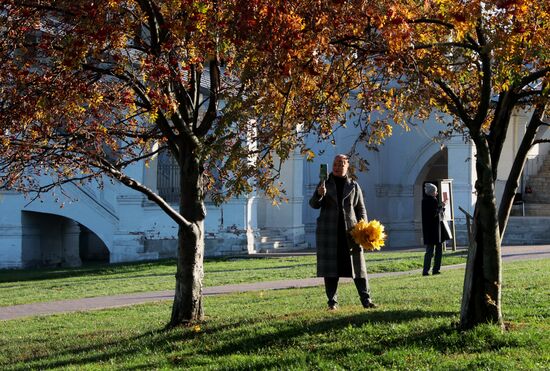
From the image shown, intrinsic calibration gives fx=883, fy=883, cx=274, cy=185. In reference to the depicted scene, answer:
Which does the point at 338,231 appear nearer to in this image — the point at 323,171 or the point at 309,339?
the point at 323,171

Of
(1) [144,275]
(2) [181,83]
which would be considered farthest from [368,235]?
(1) [144,275]

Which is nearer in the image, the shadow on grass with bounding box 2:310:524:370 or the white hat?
the shadow on grass with bounding box 2:310:524:370

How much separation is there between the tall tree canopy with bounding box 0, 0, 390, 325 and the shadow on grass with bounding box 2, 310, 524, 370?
1.04 meters

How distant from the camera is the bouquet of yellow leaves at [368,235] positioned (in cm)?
987

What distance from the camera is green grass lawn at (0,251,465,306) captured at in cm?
1869

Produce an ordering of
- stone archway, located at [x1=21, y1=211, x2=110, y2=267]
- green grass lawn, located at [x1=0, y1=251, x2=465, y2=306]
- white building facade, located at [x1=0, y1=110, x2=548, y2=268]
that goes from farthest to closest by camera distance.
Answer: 1. stone archway, located at [x1=21, y1=211, x2=110, y2=267]
2. white building facade, located at [x1=0, y1=110, x2=548, y2=268]
3. green grass lawn, located at [x1=0, y1=251, x2=465, y2=306]

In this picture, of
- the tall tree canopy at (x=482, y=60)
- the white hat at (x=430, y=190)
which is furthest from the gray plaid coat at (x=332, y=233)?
the white hat at (x=430, y=190)

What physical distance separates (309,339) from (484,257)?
6.08 ft

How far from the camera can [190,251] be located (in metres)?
10.6

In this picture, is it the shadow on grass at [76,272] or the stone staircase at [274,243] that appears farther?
the stone staircase at [274,243]

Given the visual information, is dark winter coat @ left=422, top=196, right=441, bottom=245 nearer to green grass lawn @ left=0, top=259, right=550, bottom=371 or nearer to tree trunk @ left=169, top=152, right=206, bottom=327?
green grass lawn @ left=0, top=259, right=550, bottom=371

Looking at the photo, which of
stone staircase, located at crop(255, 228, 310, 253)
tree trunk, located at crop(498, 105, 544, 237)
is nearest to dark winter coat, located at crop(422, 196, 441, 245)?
tree trunk, located at crop(498, 105, 544, 237)

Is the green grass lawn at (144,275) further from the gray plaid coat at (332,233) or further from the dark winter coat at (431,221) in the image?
the gray plaid coat at (332,233)

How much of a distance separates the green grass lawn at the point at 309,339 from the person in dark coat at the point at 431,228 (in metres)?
3.67
